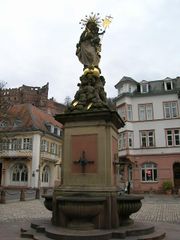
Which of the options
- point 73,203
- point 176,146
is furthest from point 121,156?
point 73,203

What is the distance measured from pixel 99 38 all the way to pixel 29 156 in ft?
110

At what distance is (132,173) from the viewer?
34.8 meters

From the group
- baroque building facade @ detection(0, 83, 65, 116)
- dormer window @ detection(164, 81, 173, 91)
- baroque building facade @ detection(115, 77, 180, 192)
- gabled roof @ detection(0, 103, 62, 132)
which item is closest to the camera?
baroque building facade @ detection(115, 77, 180, 192)

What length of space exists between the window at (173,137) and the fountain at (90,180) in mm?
25261

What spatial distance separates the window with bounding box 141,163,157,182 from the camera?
3400 cm

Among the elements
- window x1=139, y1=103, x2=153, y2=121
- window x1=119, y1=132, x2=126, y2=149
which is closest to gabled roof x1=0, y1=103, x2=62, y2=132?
window x1=119, y1=132, x2=126, y2=149

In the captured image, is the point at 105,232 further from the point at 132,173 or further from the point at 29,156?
the point at 29,156

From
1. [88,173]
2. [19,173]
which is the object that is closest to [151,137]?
[19,173]

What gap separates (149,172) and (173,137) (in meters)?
4.72

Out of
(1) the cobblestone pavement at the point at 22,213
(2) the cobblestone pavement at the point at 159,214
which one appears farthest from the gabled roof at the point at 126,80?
(1) the cobblestone pavement at the point at 22,213

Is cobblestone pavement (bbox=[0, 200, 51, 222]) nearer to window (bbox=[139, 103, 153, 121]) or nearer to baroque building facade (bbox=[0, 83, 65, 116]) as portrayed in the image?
window (bbox=[139, 103, 153, 121])

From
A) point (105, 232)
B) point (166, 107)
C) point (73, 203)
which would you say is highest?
point (166, 107)

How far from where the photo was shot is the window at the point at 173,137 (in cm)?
3375

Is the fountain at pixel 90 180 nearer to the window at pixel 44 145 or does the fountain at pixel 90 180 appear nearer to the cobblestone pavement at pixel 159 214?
the cobblestone pavement at pixel 159 214
